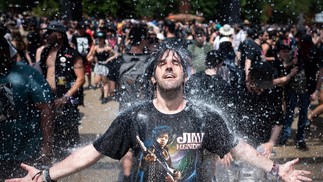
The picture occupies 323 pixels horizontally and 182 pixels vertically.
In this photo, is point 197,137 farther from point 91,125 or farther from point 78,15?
point 78,15

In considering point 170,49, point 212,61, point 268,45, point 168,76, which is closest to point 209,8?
point 268,45

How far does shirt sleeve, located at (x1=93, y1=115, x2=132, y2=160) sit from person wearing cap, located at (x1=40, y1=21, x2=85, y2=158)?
2600mm

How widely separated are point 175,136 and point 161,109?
18 centimetres

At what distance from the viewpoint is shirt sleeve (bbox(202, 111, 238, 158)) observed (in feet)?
10.8

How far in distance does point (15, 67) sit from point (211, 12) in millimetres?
30556

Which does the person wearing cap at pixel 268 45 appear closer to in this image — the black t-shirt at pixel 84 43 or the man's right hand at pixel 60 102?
the black t-shirt at pixel 84 43

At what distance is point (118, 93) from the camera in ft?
19.5

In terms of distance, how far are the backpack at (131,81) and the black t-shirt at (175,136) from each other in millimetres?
2111

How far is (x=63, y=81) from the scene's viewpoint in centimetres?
614

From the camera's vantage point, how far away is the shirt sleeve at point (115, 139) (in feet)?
10.8

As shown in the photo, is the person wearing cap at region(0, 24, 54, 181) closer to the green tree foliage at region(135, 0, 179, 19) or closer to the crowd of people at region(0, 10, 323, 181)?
the crowd of people at region(0, 10, 323, 181)

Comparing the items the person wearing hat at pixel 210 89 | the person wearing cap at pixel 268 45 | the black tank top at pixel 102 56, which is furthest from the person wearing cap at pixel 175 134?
the black tank top at pixel 102 56

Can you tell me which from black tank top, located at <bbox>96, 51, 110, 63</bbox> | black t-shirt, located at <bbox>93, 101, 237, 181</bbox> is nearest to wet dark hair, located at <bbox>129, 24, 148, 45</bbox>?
black t-shirt, located at <bbox>93, 101, 237, 181</bbox>

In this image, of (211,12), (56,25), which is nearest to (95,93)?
(56,25)
